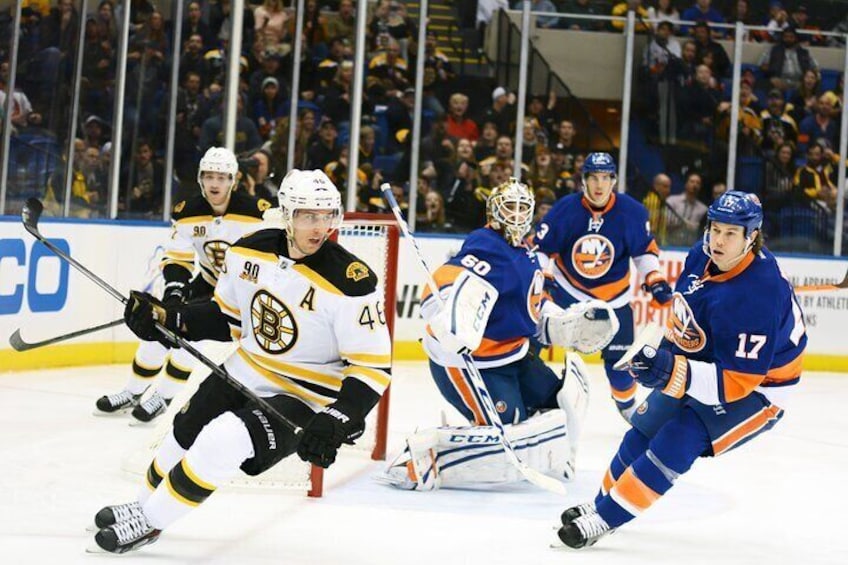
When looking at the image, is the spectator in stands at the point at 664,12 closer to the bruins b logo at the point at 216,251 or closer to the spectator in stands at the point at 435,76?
the spectator in stands at the point at 435,76

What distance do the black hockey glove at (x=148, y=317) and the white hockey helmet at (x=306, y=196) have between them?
37 centimetres

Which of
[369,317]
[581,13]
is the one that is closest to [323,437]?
[369,317]

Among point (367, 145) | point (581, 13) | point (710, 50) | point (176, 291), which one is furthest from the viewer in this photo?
point (581, 13)

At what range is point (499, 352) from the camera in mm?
4883

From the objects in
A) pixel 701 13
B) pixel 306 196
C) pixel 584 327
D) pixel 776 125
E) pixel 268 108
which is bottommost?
pixel 584 327

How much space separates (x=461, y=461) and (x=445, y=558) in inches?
38.3

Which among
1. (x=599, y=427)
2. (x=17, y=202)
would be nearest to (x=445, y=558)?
(x=599, y=427)

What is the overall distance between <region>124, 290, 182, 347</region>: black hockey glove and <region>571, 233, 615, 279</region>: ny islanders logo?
2960 mm

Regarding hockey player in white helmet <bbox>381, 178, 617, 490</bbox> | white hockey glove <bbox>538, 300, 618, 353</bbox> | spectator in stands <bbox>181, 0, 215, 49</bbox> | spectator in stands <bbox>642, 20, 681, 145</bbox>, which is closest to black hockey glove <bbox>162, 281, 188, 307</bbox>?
hockey player in white helmet <bbox>381, 178, 617, 490</bbox>

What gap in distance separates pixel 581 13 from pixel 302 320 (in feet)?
24.6

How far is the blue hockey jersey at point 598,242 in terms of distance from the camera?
6.27m

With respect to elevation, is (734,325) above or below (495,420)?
above

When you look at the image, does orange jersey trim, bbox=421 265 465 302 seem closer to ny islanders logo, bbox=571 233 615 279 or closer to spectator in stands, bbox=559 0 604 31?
ny islanders logo, bbox=571 233 615 279

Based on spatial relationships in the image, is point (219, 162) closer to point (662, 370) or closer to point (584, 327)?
point (584, 327)
